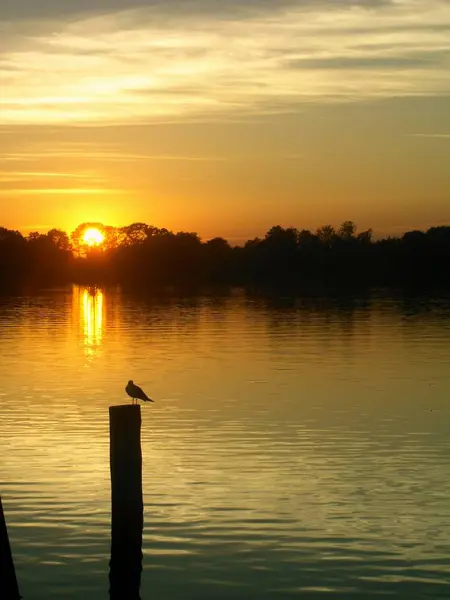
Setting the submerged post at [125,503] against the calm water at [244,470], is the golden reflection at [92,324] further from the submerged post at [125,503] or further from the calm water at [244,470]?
the submerged post at [125,503]

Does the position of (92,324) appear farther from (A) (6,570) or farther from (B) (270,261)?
(B) (270,261)

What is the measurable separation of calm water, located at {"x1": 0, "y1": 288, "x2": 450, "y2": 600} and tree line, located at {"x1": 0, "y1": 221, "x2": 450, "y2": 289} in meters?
118

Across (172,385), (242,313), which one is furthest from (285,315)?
(172,385)

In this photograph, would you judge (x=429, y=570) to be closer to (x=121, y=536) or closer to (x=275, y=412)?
(x=121, y=536)

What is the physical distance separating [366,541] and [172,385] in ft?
61.6

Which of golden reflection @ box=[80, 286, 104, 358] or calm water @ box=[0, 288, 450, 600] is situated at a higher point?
golden reflection @ box=[80, 286, 104, 358]

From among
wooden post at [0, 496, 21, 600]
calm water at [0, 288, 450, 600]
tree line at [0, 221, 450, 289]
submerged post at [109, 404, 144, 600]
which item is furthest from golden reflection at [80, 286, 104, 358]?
tree line at [0, 221, 450, 289]

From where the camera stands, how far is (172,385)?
113 feet

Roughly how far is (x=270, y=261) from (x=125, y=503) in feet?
539

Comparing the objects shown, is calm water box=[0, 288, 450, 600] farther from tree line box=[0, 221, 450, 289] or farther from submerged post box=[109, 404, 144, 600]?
tree line box=[0, 221, 450, 289]

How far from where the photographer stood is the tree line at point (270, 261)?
168750mm

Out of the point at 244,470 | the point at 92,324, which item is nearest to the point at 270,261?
the point at 92,324

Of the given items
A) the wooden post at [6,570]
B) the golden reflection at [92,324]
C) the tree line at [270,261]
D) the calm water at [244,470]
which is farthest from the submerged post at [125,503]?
the tree line at [270,261]

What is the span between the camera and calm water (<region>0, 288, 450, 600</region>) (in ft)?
48.7
